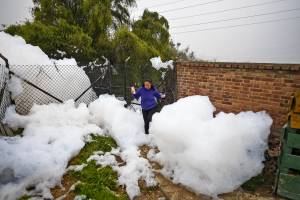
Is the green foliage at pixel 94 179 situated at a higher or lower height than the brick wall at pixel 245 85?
lower

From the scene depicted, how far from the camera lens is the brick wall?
15.7 ft

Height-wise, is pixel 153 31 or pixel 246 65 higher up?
pixel 153 31

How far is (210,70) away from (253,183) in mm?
2478

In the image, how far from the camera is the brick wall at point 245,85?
4.78 metres

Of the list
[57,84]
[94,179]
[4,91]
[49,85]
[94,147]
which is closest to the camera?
[94,179]

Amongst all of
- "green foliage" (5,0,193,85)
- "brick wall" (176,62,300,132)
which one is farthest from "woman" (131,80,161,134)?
"green foliage" (5,0,193,85)

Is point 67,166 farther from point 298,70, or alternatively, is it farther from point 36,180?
point 298,70

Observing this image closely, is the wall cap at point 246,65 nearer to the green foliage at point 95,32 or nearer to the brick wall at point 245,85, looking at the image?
the brick wall at point 245,85

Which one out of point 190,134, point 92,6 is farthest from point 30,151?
point 92,6

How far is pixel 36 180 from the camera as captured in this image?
412 cm

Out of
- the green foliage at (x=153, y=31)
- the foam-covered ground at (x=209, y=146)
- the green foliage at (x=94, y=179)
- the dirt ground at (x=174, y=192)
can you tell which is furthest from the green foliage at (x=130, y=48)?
the dirt ground at (x=174, y=192)

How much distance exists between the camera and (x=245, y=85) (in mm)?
5211

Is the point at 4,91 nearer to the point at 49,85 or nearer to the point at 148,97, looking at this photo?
the point at 49,85

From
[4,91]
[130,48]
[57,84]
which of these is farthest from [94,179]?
[130,48]
